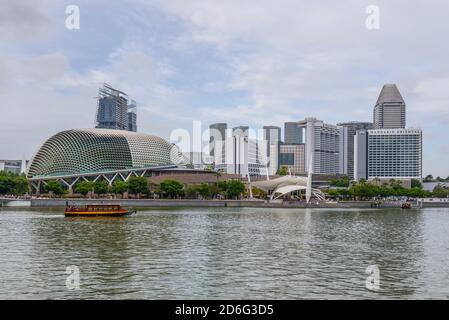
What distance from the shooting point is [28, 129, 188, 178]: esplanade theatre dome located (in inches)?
4946

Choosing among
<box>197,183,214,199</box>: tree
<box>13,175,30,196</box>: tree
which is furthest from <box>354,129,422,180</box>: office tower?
<box>13,175,30,196</box>: tree

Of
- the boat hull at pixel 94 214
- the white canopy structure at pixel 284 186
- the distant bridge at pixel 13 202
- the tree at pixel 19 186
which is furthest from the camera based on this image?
the white canopy structure at pixel 284 186

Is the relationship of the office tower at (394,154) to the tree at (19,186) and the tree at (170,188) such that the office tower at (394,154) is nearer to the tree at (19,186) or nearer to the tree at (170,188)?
the tree at (170,188)

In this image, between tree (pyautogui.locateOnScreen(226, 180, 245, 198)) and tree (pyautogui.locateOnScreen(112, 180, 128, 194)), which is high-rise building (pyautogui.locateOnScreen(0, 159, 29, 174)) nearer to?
tree (pyautogui.locateOnScreen(112, 180, 128, 194))

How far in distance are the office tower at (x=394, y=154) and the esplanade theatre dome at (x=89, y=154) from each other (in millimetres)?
84413

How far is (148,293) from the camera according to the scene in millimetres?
15883

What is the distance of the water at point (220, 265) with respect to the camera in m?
16.2

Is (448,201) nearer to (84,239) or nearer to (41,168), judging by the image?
(41,168)

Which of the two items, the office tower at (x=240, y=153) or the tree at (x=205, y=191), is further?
the office tower at (x=240, y=153)

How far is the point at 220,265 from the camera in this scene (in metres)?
21.2

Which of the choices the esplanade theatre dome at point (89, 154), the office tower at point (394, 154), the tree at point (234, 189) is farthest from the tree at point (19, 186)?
the office tower at point (394, 154)

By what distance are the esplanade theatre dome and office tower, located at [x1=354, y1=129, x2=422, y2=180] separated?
84413 millimetres

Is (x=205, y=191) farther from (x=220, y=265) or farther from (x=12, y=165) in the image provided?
(x=12, y=165)

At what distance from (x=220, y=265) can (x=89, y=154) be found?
360 feet
